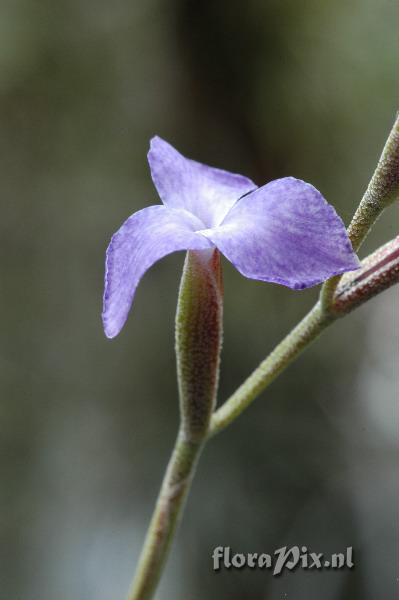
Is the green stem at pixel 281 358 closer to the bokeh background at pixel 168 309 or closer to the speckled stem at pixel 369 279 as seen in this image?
the speckled stem at pixel 369 279

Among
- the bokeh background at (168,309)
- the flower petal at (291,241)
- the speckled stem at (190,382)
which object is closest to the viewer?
the flower petal at (291,241)

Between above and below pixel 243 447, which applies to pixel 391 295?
above

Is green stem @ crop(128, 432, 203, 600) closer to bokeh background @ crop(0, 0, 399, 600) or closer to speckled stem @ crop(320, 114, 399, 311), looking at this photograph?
speckled stem @ crop(320, 114, 399, 311)

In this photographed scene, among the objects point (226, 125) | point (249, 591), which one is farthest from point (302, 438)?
point (226, 125)

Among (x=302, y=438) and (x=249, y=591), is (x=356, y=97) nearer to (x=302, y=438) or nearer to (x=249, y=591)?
(x=302, y=438)

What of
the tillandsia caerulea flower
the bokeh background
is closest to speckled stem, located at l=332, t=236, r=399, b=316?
the tillandsia caerulea flower

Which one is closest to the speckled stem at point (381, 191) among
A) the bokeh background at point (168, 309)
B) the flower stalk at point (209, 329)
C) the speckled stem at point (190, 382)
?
the flower stalk at point (209, 329)
